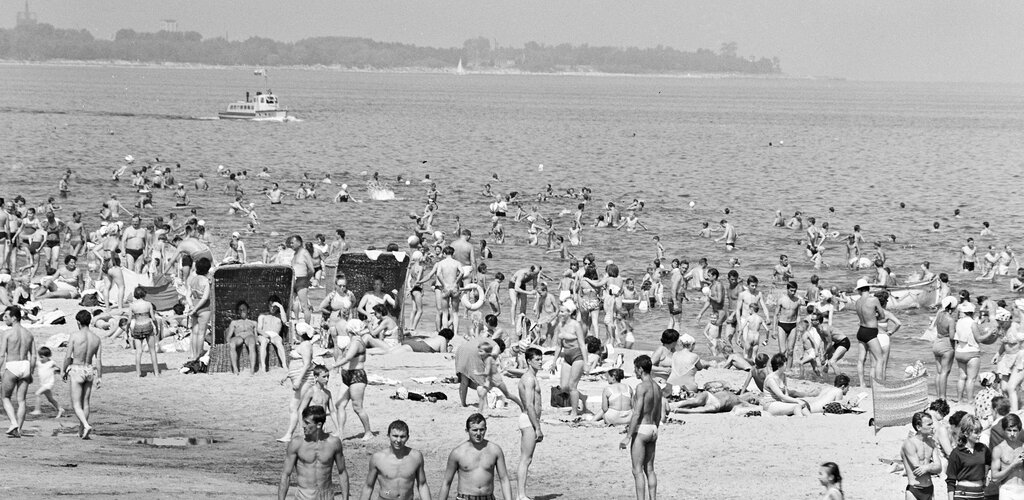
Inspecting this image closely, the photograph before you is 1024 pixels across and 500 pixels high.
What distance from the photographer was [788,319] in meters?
19.9

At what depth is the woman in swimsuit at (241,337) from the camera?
17.7 m

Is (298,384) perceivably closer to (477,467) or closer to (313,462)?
(313,462)

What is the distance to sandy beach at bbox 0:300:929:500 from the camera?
1293cm

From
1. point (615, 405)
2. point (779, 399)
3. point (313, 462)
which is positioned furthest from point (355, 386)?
point (779, 399)

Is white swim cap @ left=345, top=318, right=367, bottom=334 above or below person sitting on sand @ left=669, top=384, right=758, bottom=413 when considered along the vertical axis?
above

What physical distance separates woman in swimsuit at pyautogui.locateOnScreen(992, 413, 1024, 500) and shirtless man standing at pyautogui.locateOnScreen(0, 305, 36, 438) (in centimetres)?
998

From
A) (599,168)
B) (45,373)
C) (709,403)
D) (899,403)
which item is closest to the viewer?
(899,403)

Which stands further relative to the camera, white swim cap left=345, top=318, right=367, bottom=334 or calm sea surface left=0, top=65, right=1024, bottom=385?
calm sea surface left=0, top=65, right=1024, bottom=385

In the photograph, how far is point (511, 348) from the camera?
1927 centimetres

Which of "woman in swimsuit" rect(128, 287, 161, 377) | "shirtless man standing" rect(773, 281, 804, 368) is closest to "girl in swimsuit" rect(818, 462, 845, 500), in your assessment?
"shirtless man standing" rect(773, 281, 804, 368)

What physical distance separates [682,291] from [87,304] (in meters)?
10.2

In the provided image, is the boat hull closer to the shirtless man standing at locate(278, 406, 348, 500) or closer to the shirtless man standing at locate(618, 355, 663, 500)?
the shirtless man standing at locate(618, 355, 663, 500)

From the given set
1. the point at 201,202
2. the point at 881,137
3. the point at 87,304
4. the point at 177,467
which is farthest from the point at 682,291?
the point at 881,137

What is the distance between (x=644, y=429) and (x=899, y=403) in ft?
14.3
